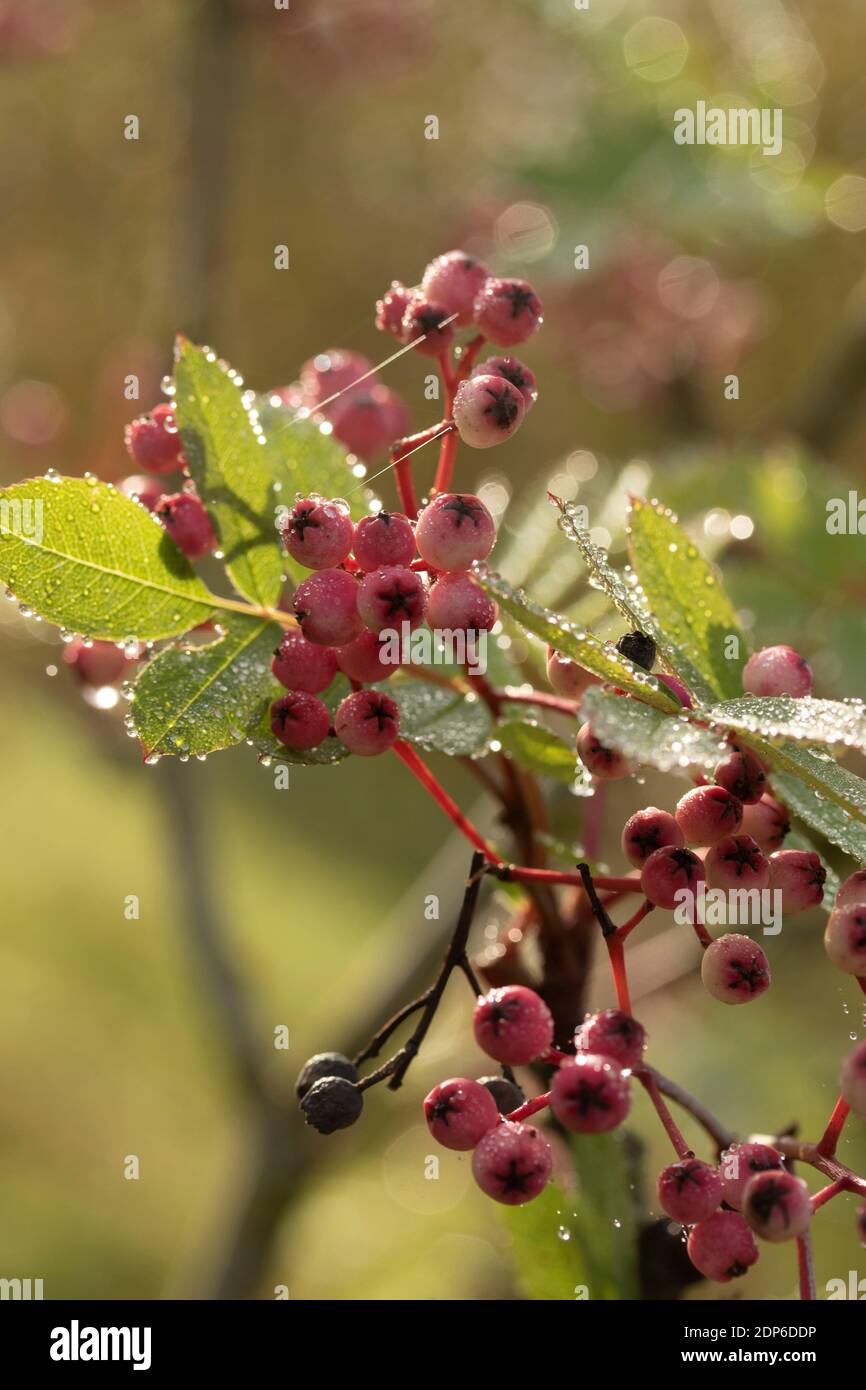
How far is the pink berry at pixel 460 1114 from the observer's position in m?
0.39

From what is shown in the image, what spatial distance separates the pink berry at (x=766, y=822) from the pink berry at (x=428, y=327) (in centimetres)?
21

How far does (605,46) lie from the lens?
1110 mm

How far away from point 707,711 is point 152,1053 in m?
2.41

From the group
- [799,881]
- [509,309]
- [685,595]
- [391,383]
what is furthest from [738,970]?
[391,383]

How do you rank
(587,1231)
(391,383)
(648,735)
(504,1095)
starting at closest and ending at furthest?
1. (648,735)
2. (504,1095)
3. (587,1231)
4. (391,383)

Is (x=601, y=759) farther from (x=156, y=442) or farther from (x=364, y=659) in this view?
(x=156, y=442)

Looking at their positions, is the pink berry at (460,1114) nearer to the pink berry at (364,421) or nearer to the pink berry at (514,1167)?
the pink berry at (514,1167)

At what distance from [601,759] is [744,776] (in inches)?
1.9

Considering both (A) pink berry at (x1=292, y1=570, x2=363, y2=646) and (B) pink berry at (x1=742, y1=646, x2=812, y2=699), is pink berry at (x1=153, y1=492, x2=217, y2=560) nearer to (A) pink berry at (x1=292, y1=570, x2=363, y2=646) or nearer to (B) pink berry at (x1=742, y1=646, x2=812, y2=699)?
(A) pink berry at (x1=292, y1=570, x2=363, y2=646)

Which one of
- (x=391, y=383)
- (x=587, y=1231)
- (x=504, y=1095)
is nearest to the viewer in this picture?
(x=504, y=1095)

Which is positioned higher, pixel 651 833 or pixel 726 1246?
pixel 651 833

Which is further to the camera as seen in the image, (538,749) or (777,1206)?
(538,749)

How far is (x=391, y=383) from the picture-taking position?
6.89 ft
